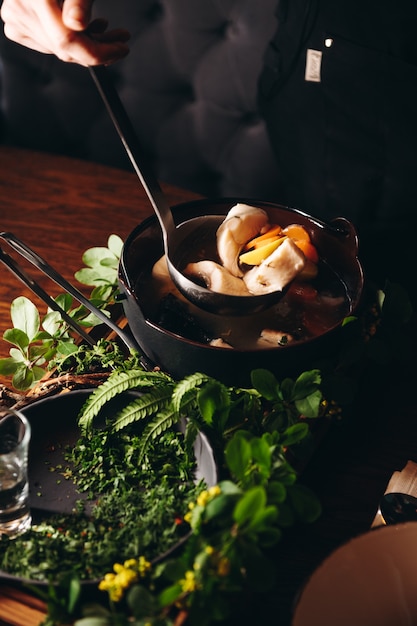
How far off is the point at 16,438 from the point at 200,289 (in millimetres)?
395

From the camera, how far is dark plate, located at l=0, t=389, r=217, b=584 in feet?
3.42

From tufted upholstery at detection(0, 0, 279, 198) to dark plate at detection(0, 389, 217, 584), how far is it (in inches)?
67.1

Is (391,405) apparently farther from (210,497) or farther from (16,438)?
(16,438)

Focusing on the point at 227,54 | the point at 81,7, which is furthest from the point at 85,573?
the point at 227,54

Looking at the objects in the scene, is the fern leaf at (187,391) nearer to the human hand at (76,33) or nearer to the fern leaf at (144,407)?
the fern leaf at (144,407)

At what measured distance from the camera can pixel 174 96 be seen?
272cm

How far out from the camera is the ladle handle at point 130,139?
1213 millimetres

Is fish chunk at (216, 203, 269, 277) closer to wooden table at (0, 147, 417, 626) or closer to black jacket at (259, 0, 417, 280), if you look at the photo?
wooden table at (0, 147, 417, 626)

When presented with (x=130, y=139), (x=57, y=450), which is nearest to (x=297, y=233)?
(x=130, y=139)

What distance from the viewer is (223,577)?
0.79 metres

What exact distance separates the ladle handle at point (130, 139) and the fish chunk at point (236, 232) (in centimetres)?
10

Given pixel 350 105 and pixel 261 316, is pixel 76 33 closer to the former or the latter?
pixel 261 316

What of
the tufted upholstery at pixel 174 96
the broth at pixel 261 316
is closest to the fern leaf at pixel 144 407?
the broth at pixel 261 316

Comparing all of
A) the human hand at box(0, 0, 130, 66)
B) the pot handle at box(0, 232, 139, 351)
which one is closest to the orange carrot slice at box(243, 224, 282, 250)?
the pot handle at box(0, 232, 139, 351)
